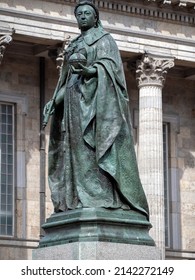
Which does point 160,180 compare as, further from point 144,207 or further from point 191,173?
point 144,207

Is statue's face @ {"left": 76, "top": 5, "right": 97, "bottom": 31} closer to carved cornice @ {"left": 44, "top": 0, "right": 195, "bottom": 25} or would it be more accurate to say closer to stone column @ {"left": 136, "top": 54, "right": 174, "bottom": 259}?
stone column @ {"left": 136, "top": 54, "right": 174, "bottom": 259}

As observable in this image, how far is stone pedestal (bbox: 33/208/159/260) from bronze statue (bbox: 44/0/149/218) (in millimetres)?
141

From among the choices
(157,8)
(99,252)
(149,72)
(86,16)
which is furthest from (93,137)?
(157,8)

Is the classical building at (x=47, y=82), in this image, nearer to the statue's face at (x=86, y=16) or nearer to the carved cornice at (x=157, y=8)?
the carved cornice at (x=157, y=8)

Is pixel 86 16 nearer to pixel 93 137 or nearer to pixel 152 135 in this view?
pixel 93 137

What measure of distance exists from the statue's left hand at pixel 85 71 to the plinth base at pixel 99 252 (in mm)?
1961

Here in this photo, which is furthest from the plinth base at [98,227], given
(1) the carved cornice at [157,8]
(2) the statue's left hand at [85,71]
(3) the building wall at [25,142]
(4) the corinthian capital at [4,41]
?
(1) the carved cornice at [157,8]

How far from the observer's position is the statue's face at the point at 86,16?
14023 mm

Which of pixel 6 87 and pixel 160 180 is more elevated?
pixel 6 87

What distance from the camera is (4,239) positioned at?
3938 cm

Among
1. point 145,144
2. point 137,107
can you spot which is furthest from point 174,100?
point 145,144

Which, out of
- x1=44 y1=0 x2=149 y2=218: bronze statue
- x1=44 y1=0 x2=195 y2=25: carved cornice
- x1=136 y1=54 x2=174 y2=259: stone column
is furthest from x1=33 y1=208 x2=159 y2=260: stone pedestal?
x1=44 y1=0 x2=195 y2=25: carved cornice
